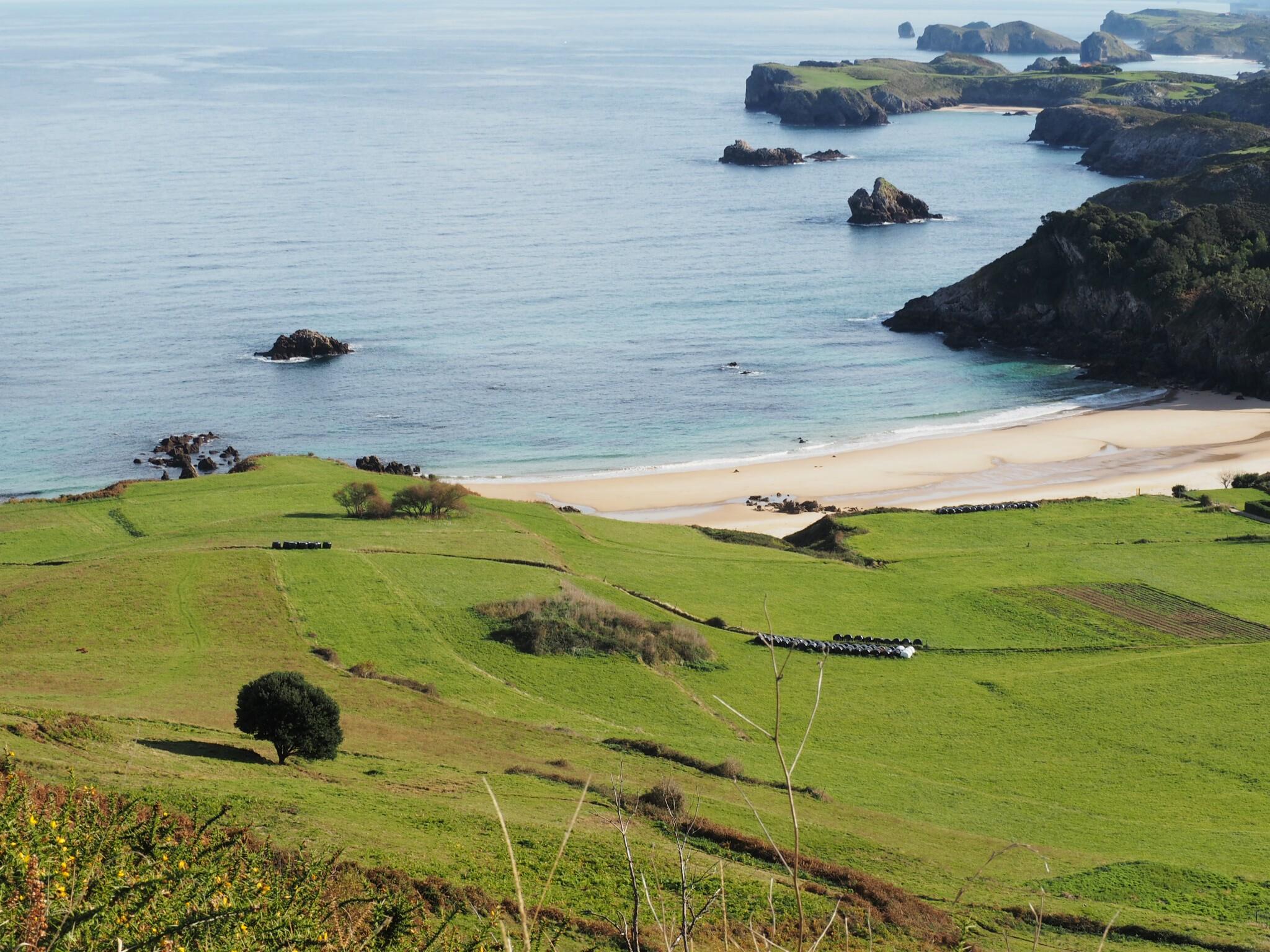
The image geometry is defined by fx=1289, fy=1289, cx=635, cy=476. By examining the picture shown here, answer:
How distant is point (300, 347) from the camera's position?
10544 centimetres

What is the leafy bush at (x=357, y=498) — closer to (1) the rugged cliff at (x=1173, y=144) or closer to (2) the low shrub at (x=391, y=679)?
(2) the low shrub at (x=391, y=679)

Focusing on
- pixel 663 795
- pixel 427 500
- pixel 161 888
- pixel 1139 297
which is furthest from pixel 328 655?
pixel 1139 297

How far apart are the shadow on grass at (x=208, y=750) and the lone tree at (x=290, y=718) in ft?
1.68

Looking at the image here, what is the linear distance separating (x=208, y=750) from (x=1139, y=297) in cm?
9346

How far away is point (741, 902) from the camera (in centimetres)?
2514

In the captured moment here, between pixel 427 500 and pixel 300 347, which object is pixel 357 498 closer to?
pixel 427 500

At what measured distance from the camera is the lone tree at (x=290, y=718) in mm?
32062

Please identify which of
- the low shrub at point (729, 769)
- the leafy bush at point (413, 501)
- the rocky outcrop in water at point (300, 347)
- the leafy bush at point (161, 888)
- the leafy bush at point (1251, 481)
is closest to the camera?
the leafy bush at point (161, 888)

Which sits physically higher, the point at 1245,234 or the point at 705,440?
the point at 1245,234

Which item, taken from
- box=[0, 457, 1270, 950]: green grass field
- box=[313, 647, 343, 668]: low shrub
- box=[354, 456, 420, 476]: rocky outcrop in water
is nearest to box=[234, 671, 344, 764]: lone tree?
box=[0, 457, 1270, 950]: green grass field

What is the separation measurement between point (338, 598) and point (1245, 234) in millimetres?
93781

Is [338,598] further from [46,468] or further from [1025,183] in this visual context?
[1025,183]

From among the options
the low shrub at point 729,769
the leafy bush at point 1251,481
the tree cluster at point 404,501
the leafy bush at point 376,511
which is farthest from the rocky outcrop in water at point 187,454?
the leafy bush at point 1251,481

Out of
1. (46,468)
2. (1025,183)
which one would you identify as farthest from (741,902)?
(1025,183)
